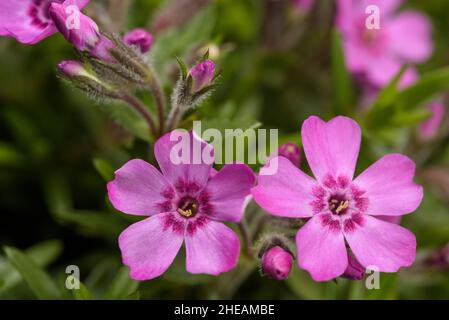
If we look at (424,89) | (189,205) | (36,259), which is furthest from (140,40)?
(424,89)

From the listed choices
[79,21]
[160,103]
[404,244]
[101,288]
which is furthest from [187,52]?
[404,244]

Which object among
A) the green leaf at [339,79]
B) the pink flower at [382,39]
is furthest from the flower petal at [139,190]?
the pink flower at [382,39]

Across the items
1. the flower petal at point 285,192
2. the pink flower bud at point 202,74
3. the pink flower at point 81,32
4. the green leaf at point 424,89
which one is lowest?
the flower petal at point 285,192

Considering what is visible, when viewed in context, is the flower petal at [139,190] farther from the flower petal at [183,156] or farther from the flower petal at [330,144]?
the flower petal at [330,144]

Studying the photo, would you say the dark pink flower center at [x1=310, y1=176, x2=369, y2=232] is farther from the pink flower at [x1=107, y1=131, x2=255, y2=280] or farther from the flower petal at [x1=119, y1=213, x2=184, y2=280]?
the flower petal at [x1=119, y1=213, x2=184, y2=280]

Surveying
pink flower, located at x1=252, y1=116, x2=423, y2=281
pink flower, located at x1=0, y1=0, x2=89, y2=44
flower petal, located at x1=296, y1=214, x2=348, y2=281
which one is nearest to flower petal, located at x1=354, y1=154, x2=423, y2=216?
pink flower, located at x1=252, y1=116, x2=423, y2=281

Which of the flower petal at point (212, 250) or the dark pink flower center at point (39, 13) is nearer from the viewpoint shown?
the flower petal at point (212, 250)

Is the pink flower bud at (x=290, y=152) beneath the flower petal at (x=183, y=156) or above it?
above
